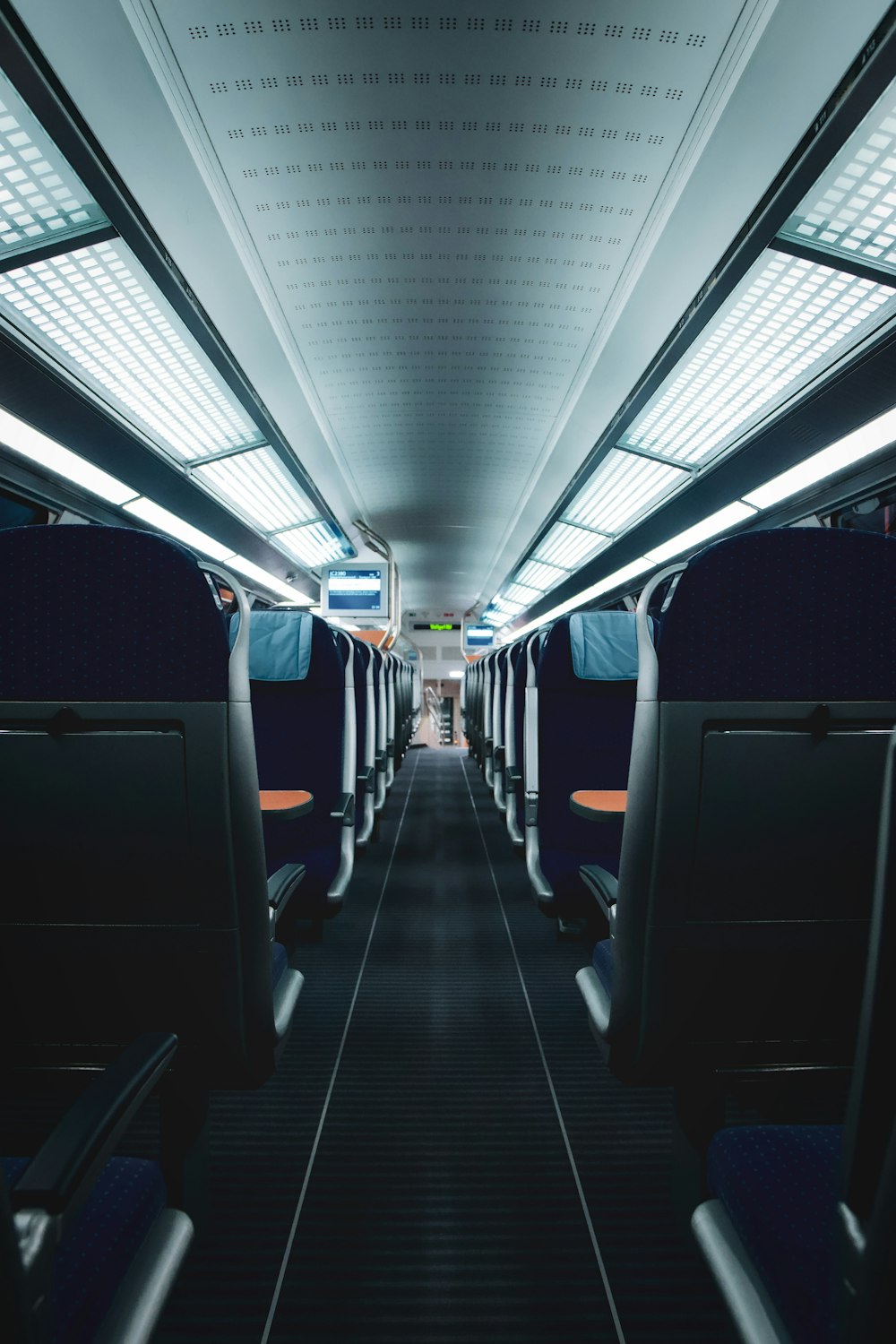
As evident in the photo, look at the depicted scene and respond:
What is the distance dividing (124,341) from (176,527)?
2092mm

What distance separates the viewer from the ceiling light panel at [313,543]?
6844 millimetres

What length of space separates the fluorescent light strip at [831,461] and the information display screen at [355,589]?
226 inches

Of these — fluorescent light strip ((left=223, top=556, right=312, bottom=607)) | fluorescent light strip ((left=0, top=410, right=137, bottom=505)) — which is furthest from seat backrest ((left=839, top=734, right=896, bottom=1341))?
fluorescent light strip ((left=223, top=556, right=312, bottom=607))

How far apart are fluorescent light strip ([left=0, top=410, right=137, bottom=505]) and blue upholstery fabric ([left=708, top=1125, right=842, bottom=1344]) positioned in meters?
3.69

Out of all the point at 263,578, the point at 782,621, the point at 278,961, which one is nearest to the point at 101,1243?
the point at 278,961

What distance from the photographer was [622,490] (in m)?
5.22

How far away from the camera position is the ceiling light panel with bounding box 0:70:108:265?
179 cm

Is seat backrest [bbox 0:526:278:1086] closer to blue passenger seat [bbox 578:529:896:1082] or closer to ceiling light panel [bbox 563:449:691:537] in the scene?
blue passenger seat [bbox 578:529:896:1082]

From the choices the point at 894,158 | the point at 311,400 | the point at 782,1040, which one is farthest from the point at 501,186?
the point at 782,1040

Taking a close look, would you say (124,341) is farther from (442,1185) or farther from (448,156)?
(442,1185)

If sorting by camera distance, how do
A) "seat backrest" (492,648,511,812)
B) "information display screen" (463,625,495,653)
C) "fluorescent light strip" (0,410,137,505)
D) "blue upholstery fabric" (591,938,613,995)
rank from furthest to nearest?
1. "information display screen" (463,625,495,653)
2. "seat backrest" (492,648,511,812)
3. "fluorescent light strip" (0,410,137,505)
4. "blue upholstery fabric" (591,938,613,995)

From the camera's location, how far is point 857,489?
312 centimetres

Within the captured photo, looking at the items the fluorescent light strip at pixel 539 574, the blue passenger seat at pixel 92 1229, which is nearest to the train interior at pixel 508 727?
the blue passenger seat at pixel 92 1229

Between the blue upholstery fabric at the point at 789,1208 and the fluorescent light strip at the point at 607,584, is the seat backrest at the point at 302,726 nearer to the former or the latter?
the fluorescent light strip at the point at 607,584
